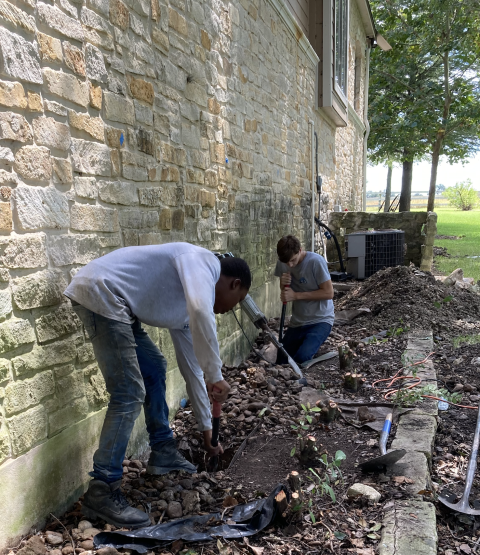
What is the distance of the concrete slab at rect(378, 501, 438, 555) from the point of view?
7.78ft

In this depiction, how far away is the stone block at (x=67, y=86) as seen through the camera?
2.62 metres

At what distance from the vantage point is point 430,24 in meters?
15.1

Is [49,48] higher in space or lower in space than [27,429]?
higher

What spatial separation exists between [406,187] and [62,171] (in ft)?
70.0

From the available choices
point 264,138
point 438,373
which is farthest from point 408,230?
point 438,373

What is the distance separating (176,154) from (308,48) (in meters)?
5.72

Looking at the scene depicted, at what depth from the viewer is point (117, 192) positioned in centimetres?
330

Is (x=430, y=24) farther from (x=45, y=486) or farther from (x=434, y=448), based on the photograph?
(x=45, y=486)

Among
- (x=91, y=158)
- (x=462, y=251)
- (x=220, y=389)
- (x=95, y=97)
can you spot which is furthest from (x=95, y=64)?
(x=462, y=251)

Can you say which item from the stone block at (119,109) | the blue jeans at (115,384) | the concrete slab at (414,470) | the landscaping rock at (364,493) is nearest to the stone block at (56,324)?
the blue jeans at (115,384)

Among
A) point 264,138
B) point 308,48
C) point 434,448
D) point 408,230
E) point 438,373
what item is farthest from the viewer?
point 408,230

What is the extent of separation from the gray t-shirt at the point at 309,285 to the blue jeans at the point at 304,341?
6 centimetres

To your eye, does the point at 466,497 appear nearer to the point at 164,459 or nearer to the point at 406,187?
the point at 164,459

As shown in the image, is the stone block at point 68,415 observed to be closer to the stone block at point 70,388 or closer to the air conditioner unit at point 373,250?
the stone block at point 70,388
